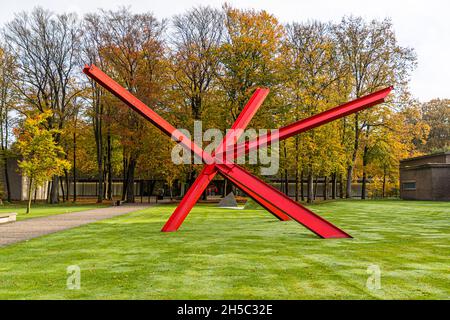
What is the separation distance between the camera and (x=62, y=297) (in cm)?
574

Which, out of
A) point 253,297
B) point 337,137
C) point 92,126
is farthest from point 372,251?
point 92,126

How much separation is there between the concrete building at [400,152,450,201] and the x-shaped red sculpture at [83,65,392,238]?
27.2m

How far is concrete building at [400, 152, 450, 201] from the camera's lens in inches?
1416

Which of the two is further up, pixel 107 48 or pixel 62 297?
pixel 107 48

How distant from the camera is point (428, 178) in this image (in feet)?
121

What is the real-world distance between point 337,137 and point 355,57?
9082 mm

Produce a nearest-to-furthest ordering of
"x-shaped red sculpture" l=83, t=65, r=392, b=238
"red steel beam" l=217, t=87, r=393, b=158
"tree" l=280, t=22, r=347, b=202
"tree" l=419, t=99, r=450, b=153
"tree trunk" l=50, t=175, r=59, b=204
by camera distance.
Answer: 1. "x-shaped red sculpture" l=83, t=65, r=392, b=238
2. "red steel beam" l=217, t=87, r=393, b=158
3. "tree" l=280, t=22, r=347, b=202
4. "tree trunk" l=50, t=175, r=59, b=204
5. "tree" l=419, t=99, r=450, b=153

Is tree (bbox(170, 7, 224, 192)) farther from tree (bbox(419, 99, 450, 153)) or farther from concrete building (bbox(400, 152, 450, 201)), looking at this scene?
tree (bbox(419, 99, 450, 153))

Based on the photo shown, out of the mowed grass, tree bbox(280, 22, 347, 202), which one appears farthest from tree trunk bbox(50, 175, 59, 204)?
the mowed grass

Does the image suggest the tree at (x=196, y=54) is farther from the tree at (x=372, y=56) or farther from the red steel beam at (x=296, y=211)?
the red steel beam at (x=296, y=211)

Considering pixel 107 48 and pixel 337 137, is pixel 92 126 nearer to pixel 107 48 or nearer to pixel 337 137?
pixel 107 48

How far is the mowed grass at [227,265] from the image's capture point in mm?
6016

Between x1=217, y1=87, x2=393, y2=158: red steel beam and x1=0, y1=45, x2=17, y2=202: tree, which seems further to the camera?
x1=0, y1=45, x2=17, y2=202: tree

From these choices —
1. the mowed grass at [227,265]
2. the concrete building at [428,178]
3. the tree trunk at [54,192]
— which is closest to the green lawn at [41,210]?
the tree trunk at [54,192]
